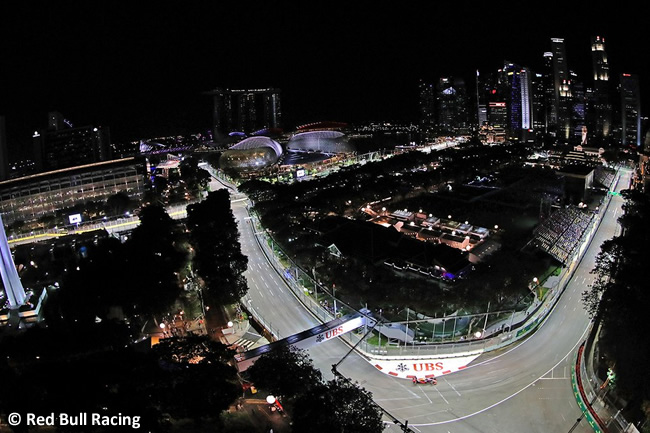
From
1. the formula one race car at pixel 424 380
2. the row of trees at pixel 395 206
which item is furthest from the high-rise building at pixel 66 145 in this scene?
the formula one race car at pixel 424 380

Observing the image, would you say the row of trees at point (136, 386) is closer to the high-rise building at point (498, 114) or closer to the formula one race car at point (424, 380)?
the formula one race car at point (424, 380)

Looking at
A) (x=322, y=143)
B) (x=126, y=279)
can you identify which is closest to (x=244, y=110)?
(x=322, y=143)

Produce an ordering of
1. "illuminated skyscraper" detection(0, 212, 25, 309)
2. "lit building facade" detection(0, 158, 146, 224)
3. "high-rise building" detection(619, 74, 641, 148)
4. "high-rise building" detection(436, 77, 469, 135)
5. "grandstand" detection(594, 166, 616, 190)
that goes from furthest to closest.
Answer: "high-rise building" detection(436, 77, 469, 135)
"high-rise building" detection(619, 74, 641, 148)
"grandstand" detection(594, 166, 616, 190)
"lit building facade" detection(0, 158, 146, 224)
"illuminated skyscraper" detection(0, 212, 25, 309)

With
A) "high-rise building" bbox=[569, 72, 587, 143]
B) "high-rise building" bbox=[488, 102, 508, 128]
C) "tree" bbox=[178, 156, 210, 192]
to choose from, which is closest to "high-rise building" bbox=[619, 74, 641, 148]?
"high-rise building" bbox=[569, 72, 587, 143]

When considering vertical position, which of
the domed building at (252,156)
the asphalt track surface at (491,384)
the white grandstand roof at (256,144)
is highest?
the white grandstand roof at (256,144)

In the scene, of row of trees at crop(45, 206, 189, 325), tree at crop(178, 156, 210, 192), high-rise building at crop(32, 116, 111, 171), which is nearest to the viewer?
row of trees at crop(45, 206, 189, 325)

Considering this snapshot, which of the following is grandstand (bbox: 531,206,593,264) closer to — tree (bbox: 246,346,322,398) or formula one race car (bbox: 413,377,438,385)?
formula one race car (bbox: 413,377,438,385)

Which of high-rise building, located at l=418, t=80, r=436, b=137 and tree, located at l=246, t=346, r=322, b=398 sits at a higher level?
high-rise building, located at l=418, t=80, r=436, b=137
